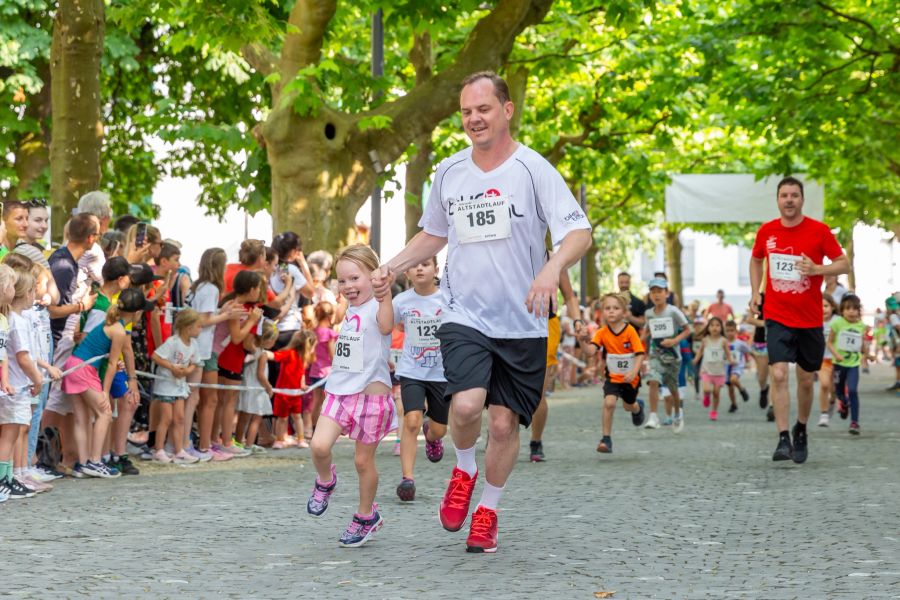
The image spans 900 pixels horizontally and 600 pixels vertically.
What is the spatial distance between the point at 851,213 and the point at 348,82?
806 inches

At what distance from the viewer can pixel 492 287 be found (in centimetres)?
728

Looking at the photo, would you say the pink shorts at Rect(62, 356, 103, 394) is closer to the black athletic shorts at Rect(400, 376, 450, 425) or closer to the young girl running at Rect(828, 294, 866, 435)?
the black athletic shorts at Rect(400, 376, 450, 425)

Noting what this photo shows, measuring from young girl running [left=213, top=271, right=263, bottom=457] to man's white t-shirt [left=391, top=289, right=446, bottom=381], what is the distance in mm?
3043

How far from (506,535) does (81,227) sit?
4.86 meters

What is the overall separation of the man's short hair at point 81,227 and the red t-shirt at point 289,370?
3490 millimetres

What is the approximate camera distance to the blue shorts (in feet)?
39.0

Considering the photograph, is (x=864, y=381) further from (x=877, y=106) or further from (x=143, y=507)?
(x=143, y=507)

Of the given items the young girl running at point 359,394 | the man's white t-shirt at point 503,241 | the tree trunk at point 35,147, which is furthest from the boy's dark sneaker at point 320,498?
the tree trunk at point 35,147

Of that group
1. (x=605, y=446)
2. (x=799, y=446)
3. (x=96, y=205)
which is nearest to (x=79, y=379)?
(x=96, y=205)

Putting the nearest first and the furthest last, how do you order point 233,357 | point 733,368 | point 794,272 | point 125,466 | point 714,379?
point 125,466
point 794,272
point 233,357
point 714,379
point 733,368

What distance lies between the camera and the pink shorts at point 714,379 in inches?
838

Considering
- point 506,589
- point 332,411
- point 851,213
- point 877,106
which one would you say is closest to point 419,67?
point 877,106

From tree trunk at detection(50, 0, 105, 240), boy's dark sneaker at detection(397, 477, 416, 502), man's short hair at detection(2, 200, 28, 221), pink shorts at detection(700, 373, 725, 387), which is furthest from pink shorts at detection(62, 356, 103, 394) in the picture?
pink shorts at detection(700, 373, 725, 387)

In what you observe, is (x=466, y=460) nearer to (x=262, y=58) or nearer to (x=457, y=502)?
(x=457, y=502)
